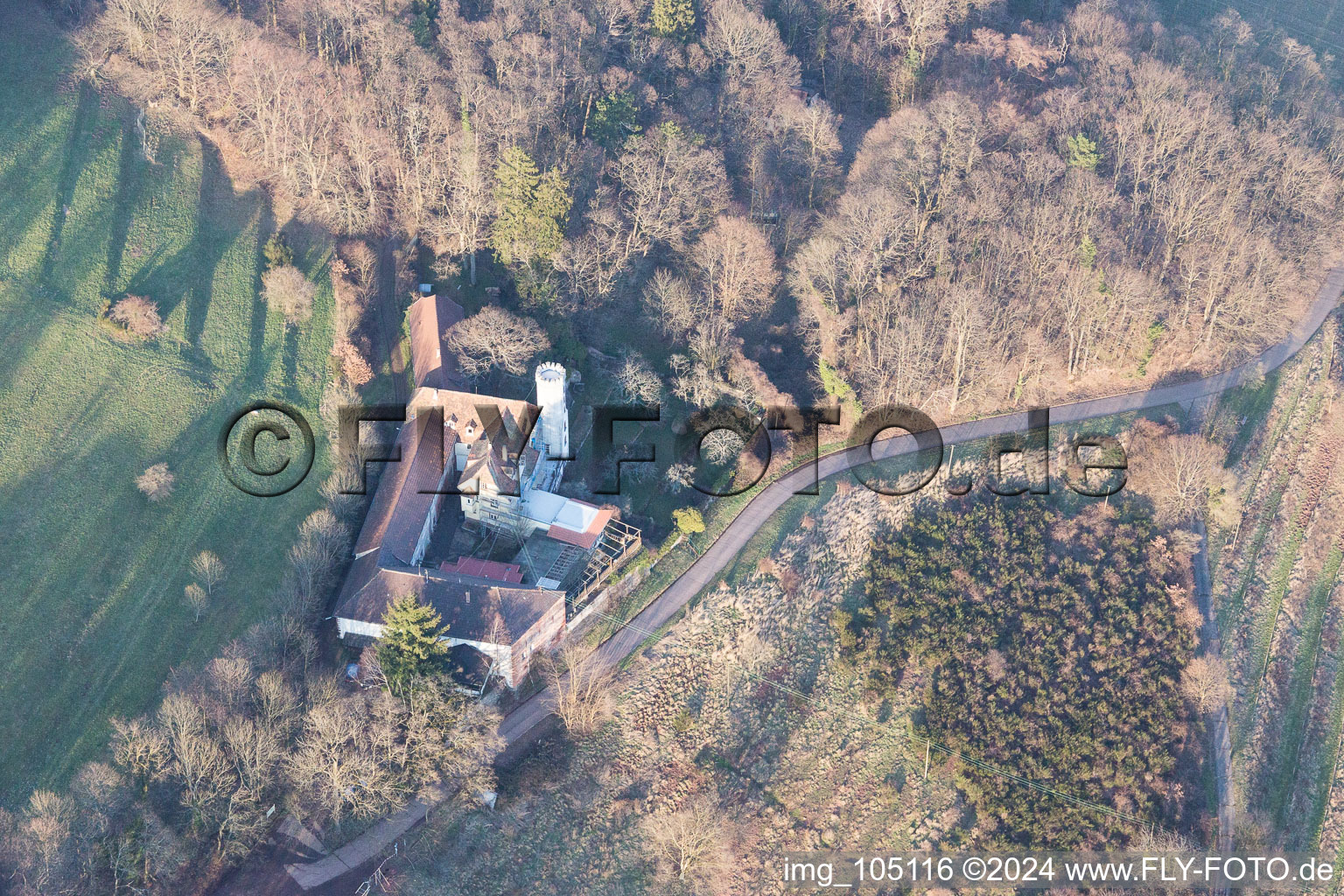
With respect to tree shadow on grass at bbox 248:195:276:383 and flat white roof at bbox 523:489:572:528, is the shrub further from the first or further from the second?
flat white roof at bbox 523:489:572:528

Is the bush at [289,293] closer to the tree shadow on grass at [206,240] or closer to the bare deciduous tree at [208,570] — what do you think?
the tree shadow on grass at [206,240]

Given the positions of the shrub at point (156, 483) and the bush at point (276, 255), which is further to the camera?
the bush at point (276, 255)

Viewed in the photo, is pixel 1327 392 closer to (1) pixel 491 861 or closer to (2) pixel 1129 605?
(2) pixel 1129 605

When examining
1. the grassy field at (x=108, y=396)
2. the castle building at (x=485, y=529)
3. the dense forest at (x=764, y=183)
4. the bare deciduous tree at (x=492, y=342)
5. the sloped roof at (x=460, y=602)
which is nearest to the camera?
the grassy field at (x=108, y=396)

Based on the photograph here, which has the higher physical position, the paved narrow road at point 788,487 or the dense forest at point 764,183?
the dense forest at point 764,183

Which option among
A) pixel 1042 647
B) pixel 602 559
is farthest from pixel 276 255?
pixel 1042 647

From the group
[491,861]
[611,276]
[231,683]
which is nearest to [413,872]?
→ [491,861]

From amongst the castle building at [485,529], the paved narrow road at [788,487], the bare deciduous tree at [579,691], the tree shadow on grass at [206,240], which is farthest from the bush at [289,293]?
the paved narrow road at [788,487]
